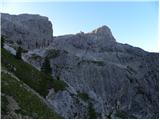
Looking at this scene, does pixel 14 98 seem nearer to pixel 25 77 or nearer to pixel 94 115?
pixel 25 77

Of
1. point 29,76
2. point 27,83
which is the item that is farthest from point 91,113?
Answer: point 27,83

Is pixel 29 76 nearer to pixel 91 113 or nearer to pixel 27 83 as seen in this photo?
pixel 27 83

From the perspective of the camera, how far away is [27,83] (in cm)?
5597

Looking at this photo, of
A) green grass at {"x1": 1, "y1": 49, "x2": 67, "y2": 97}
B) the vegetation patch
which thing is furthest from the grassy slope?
the vegetation patch

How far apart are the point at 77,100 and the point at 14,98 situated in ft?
148

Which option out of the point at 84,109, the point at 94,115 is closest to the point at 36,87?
the point at 84,109

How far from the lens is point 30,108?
2886cm

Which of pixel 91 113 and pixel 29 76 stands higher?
pixel 29 76

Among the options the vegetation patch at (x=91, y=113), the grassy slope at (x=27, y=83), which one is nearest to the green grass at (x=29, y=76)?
the grassy slope at (x=27, y=83)

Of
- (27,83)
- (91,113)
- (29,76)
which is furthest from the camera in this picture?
(91,113)

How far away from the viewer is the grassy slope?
29.3 metres

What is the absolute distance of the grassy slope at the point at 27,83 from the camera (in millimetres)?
29334

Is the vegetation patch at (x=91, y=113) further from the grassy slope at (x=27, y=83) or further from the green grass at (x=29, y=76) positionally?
the grassy slope at (x=27, y=83)

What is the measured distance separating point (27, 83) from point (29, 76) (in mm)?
5008
